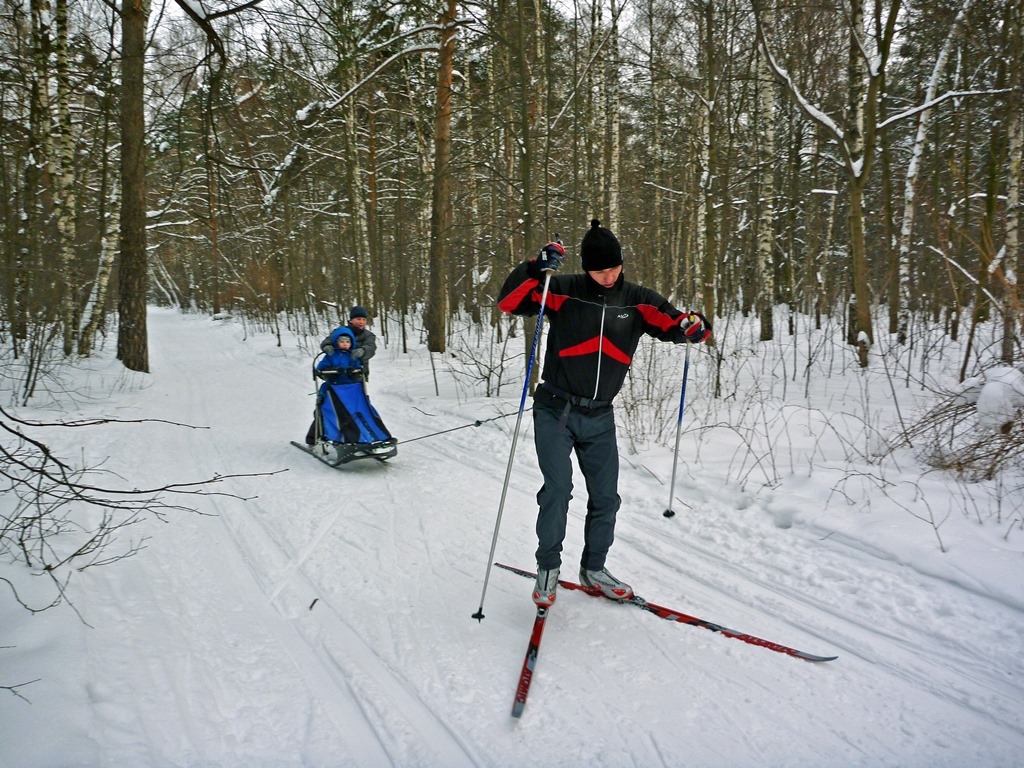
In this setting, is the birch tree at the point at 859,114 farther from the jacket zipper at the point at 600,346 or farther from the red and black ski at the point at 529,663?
the red and black ski at the point at 529,663

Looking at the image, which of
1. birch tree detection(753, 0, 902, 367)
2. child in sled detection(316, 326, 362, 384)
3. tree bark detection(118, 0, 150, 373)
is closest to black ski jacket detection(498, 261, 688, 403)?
child in sled detection(316, 326, 362, 384)

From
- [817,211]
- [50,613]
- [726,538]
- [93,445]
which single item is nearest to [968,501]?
[726,538]

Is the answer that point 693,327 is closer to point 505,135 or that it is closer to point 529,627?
point 529,627

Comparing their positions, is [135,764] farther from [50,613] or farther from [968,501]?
[968,501]

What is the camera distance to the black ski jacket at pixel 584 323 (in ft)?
12.5

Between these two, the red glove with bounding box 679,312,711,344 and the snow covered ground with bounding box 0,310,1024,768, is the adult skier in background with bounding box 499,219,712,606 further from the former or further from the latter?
the snow covered ground with bounding box 0,310,1024,768

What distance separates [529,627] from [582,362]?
1640 mm

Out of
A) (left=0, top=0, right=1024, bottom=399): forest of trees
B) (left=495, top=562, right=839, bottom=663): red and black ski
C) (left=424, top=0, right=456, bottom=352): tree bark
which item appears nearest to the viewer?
(left=495, top=562, right=839, bottom=663): red and black ski

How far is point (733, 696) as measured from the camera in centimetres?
306

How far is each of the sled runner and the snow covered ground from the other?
51 cm

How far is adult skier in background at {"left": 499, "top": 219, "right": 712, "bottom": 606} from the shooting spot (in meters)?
3.79

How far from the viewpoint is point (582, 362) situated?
382cm

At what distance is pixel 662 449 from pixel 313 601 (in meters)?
4.33

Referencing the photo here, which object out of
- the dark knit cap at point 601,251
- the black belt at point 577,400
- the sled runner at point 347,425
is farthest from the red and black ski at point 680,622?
the sled runner at point 347,425
